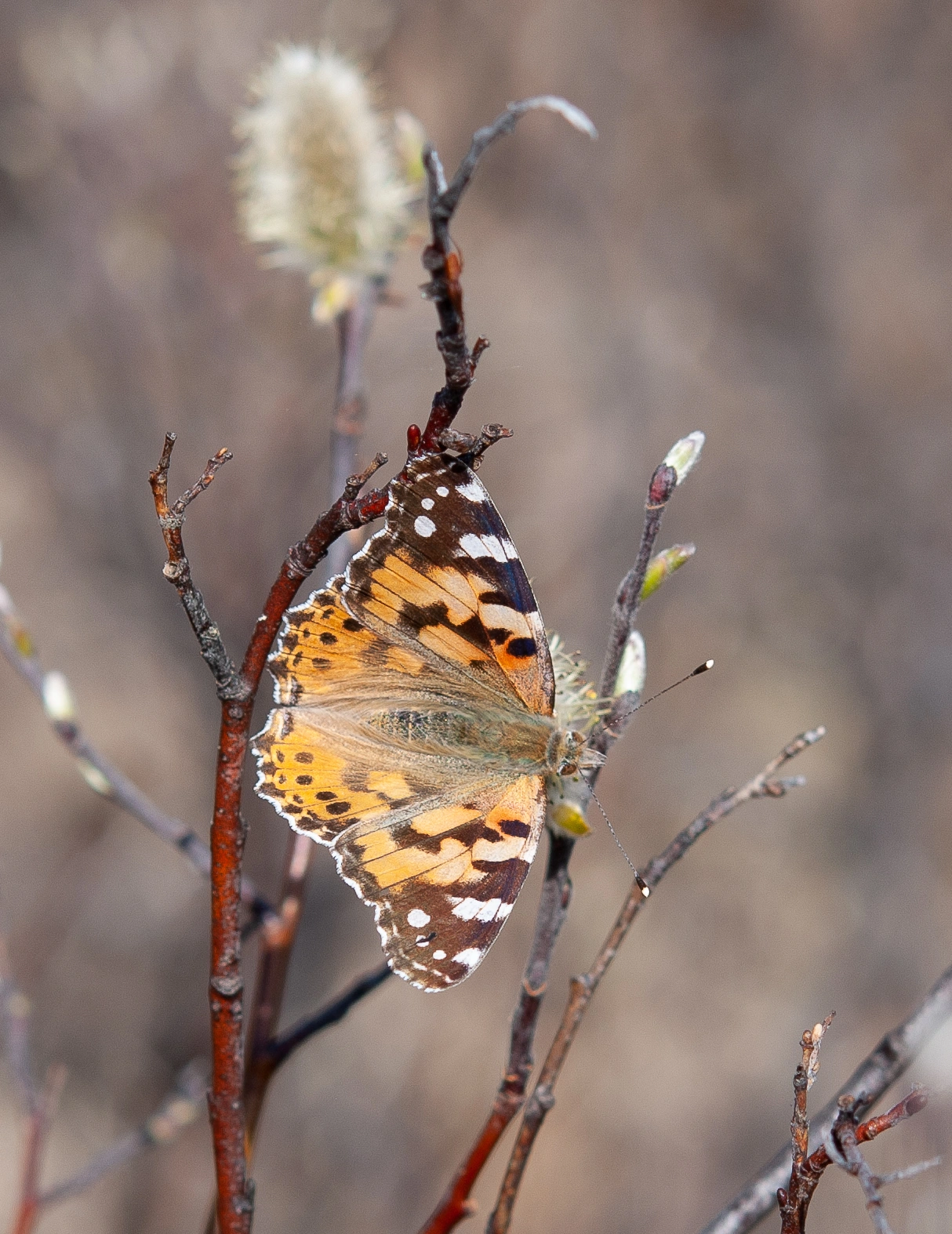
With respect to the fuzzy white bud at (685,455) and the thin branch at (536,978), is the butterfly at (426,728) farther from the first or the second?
the fuzzy white bud at (685,455)

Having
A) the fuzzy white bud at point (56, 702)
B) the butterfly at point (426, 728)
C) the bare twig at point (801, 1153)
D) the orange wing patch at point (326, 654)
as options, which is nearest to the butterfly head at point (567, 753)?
the butterfly at point (426, 728)

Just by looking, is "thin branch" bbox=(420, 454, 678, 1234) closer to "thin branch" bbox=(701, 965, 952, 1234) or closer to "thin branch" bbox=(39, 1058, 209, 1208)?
"thin branch" bbox=(701, 965, 952, 1234)

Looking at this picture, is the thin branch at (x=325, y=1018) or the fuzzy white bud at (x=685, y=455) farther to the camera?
the thin branch at (x=325, y=1018)

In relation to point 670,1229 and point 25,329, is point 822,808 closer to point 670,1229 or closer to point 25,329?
point 670,1229

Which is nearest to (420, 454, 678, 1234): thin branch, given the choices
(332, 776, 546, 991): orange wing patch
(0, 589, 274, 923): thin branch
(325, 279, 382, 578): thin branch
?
(332, 776, 546, 991): orange wing patch

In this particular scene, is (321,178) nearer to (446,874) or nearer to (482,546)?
(482,546)

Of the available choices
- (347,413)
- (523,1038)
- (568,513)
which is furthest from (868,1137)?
(568,513)
